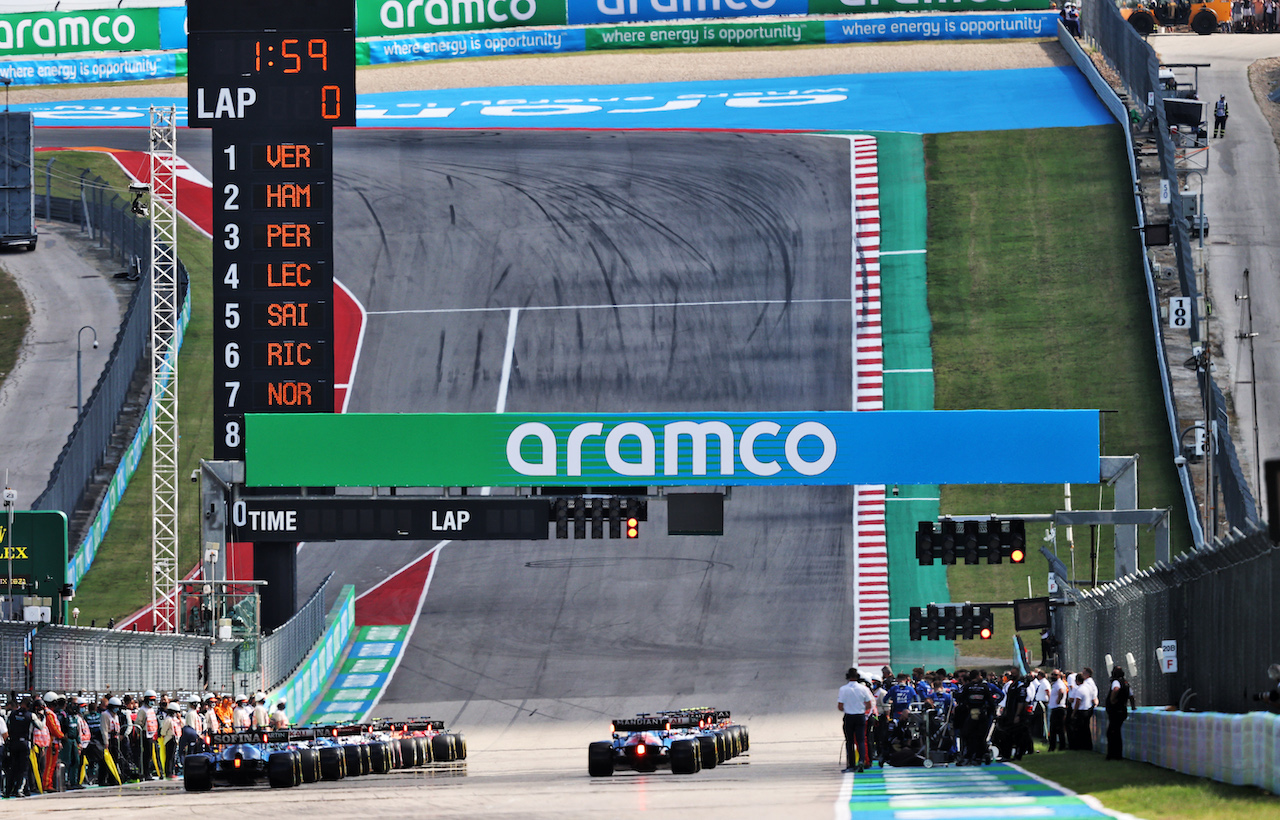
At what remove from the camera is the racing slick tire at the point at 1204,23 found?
78062mm

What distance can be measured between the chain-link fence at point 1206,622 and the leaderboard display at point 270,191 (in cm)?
1630

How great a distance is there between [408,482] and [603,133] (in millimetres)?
30529

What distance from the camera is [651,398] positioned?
45500mm

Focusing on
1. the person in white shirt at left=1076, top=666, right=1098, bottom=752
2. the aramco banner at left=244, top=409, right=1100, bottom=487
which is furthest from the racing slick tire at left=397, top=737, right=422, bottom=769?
the person in white shirt at left=1076, top=666, right=1098, bottom=752

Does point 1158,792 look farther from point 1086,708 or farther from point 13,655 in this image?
point 13,655

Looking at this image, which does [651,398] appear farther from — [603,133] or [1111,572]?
[603,133]

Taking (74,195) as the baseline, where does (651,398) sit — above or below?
below

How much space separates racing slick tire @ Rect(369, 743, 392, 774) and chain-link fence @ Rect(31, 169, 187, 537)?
17.7 m

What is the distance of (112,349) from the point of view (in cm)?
4719

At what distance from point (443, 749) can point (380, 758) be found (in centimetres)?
166

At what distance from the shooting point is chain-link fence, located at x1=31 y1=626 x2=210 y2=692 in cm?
2489

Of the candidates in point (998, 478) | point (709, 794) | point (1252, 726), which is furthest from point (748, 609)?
point (1252, 726)

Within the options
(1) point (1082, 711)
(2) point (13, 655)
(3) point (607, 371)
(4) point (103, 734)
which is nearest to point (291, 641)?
(2) point (13, 655)

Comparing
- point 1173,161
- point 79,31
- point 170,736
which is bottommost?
point 170,736
